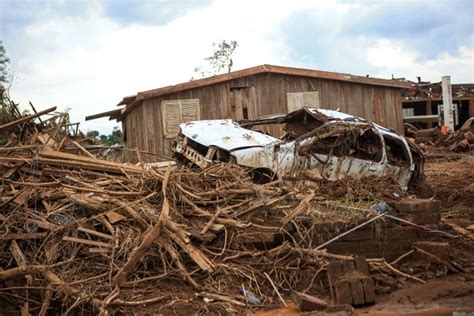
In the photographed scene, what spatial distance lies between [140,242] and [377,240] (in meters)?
3.28

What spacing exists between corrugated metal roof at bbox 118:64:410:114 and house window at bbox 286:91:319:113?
0.65m

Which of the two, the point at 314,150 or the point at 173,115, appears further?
the point at 173,115

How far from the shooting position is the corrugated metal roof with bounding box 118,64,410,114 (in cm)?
1633

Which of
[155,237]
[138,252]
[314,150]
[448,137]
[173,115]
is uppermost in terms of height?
[173,115]

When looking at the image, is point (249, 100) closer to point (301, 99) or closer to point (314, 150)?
point (301, 99)

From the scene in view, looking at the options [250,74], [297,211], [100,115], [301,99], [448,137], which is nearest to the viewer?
[297,211]

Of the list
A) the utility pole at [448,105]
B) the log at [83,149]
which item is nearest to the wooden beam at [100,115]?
the log at [83,149]

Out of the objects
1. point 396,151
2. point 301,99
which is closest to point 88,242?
point 396,151

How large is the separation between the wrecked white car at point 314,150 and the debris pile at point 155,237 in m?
0.92

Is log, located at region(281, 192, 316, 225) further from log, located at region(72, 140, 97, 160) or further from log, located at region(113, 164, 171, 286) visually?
log, located at region(72, 140, 97, 160)

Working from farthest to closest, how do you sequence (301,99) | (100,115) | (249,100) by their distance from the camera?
1. (100,115)
2. (301,99)
3. (249,100)

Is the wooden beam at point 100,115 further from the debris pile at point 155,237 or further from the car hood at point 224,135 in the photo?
the debris pile at point 155,237

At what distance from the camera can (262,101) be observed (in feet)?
57.7

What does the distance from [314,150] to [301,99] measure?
30.0 ft
